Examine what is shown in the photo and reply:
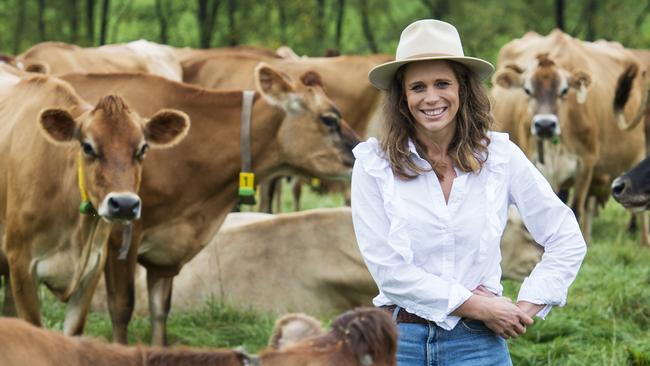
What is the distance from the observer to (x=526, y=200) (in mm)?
3797

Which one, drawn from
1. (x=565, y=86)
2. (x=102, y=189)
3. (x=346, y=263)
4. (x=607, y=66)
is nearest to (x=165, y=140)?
(x=102, y=189)

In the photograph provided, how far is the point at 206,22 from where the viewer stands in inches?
1021

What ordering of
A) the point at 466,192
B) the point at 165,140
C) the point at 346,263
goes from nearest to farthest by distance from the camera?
the point at 466,192 < the point at 165,140 < the point at 346,263

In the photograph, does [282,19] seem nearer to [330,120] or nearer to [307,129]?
[330,120]

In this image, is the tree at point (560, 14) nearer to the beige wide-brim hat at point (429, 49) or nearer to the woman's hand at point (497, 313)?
the beige wide-brim hat at point (429, 49)

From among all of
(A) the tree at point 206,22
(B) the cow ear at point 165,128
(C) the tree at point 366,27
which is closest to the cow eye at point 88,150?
(B) the cow ear at point 165,128

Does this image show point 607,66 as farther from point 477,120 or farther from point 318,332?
point 318,332

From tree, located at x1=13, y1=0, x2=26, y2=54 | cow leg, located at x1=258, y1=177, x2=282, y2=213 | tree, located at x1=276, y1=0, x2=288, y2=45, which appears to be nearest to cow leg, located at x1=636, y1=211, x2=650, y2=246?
cow leg, located at x1=258, y1=177, x2=282, y2=213

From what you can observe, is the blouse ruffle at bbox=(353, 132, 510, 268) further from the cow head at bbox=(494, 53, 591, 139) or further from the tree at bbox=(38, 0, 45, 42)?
the tree at bbox=(38, 0, 45, 42)

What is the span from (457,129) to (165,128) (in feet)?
11.9

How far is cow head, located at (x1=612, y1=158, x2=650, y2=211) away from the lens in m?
8.91

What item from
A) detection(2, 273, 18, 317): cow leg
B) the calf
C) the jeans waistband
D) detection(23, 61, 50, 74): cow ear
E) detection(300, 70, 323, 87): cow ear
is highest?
the calf

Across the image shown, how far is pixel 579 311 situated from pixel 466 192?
14.2 ft

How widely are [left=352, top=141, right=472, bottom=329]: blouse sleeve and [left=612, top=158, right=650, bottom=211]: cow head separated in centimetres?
549
